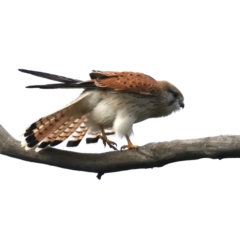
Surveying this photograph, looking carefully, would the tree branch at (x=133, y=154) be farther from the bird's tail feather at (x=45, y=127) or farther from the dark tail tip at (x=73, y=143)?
the dark tail tip at (x=73, y=143)

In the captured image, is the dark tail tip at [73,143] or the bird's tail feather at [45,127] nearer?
the bird's tail feather at [45,127]

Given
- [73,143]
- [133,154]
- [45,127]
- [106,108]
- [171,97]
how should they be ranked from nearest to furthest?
[133,154] → [45,127] → [106,108] → [73,143] → [171,97]

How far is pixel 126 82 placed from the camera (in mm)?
5195

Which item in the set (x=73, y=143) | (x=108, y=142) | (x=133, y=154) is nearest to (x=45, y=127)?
(x=73, y=143)

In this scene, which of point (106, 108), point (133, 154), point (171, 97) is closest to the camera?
point (133, 154)

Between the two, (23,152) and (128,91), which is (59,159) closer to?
(23,152)

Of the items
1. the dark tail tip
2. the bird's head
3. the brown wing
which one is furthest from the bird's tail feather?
the bird's head

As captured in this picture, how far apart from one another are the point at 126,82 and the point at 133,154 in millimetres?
871

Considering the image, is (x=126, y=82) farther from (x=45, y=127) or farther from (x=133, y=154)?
(x=133, y=154)

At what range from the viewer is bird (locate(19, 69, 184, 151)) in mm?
5070

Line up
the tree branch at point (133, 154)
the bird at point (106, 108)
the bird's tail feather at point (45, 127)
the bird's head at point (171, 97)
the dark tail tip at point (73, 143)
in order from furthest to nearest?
the bird's head at point (171, 97)
the dark tail tip at point (73, 143)
the bird at point (106, 108)
the bird's tail feather at point (45, 127)
the tree branch at point (133, 154)

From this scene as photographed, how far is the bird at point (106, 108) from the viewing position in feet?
16.6

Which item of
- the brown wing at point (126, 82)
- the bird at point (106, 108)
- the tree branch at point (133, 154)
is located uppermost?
the brown wing at point (126, 82)

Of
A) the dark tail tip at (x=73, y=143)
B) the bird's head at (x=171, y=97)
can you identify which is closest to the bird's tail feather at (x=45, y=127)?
the dark tail tip at (x=73, y=143)
